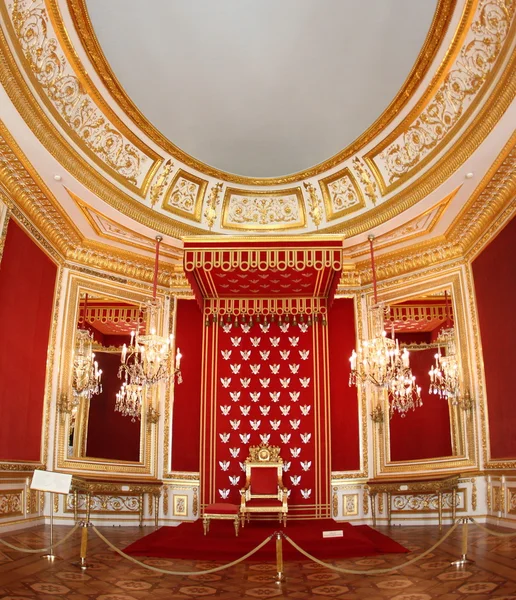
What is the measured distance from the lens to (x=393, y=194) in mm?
8609

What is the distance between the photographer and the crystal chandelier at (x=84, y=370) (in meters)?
8.91

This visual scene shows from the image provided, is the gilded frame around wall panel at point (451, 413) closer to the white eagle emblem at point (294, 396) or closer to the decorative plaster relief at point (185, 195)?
the white eagle emblem at point (294, 396)

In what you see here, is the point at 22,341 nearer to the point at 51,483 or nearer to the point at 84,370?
the point at 84,370

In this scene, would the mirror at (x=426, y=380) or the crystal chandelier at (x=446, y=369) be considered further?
the mirror at (x=426, y=380)

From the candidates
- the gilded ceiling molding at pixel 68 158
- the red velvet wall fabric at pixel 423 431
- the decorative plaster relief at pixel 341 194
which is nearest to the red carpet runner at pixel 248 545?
the red velvet wall fabric at pixel 423 431

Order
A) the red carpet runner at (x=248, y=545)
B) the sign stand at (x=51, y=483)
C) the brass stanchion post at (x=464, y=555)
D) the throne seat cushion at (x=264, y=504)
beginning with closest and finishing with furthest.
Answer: the brass stanchion post at (x=464, y=555) → the sign stand at (x=51, y=483) → the red carpet runner at (x=248, y=545) → the throne seat cushion at (x=264, y=504)

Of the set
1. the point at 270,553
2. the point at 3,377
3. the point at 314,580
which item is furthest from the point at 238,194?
the point at 314,580

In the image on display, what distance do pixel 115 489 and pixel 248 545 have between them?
122 inches

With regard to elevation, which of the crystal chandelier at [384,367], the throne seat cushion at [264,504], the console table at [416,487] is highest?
the crystal chandelier at [384,367]

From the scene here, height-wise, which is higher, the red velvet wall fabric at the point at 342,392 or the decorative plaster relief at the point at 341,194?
the decorative plaster relief at the point at 341,194

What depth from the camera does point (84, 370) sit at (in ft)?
29.9

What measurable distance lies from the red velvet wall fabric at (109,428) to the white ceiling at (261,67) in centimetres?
417

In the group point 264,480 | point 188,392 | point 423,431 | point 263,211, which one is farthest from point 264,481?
point 263,211

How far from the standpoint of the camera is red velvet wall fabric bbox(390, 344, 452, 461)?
9273mm
